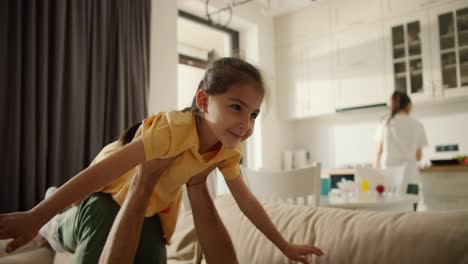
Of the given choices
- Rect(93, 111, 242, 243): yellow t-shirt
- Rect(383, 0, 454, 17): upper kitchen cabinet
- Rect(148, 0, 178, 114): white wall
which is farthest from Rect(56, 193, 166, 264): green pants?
Rect(383, 0, 454, 17): upper kitchen cabinet

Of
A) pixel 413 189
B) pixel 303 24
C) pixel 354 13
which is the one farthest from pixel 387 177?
pixel 303 24

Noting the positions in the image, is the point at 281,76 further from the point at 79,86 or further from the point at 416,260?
the point at 416,260

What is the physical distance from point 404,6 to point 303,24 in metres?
1.22

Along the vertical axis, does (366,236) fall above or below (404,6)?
below

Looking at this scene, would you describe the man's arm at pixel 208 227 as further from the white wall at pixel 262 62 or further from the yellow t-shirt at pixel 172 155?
the white wall at pixel 262 62

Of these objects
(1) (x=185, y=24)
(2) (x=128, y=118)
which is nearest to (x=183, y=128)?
(2) (x=128, y=118)

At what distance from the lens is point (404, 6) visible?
149 inches

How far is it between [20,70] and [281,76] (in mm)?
3341

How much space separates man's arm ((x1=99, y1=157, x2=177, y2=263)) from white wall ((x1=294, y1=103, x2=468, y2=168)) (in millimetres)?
3702

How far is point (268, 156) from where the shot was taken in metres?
4.53

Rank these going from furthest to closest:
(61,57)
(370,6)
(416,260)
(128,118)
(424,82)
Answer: (370,6) < (424,82) < (128,118) < (61,57) < (416,260)

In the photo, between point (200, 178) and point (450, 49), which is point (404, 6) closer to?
A: point (450, 49)

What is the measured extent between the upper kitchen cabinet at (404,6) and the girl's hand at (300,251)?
361 cm

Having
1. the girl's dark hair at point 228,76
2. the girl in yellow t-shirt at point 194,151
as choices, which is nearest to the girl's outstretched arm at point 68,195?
the girl in yellow t-shirt at point 194,151
